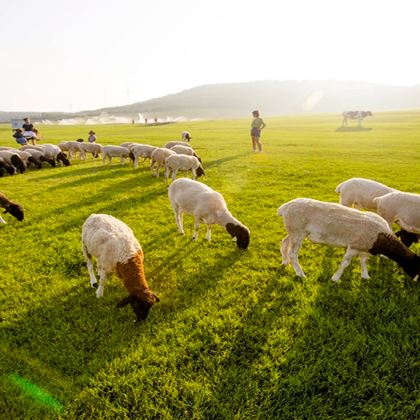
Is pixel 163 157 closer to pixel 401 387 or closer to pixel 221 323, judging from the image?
pixel 221 323

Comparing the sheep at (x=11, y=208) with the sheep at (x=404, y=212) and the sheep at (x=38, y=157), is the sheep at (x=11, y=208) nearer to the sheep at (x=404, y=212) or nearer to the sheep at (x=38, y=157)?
the sheep at (x=404, y=212)

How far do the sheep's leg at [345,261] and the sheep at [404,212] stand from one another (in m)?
2.01

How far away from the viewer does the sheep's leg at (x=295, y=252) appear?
617 cm

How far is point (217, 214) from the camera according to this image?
7871mm

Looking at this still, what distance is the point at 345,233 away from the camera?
18.9ft

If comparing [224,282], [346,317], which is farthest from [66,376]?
[346,317]

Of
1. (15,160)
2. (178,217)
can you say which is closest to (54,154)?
(15,160)

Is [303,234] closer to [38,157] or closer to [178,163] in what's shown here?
[178,163]

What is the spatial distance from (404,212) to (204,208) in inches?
193

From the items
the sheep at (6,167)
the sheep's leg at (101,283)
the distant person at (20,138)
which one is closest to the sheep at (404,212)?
the sheep's leg at (101,283)

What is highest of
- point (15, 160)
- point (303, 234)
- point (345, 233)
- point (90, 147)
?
point (90, 147)

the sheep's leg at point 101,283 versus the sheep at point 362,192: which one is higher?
the sheep at point 362,192

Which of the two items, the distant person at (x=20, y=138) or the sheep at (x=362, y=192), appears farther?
the distant person at (x=20, y=138)

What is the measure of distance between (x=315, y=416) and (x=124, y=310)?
3.45 meters
